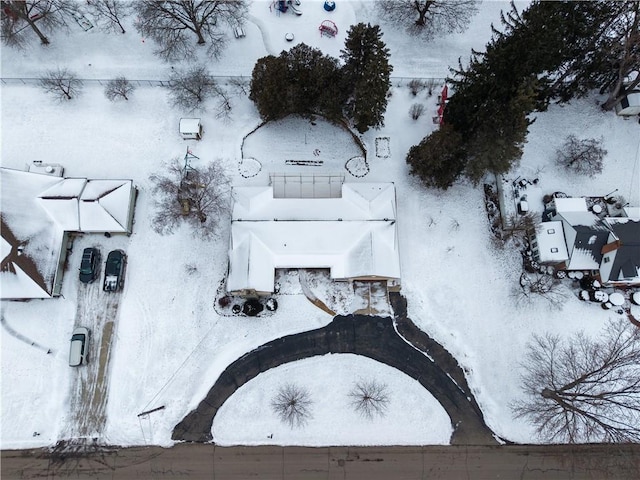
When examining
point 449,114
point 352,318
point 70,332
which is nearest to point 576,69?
point 449,114

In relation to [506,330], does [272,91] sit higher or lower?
higher

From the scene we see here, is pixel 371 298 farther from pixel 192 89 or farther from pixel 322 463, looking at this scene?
pixel 192 89

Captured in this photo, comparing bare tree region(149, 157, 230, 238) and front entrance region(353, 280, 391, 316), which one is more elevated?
bare tree region(149, 157, 230, 238)

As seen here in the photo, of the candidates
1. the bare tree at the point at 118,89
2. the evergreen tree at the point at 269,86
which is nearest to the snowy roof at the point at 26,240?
the bare tree at the point at 118,89

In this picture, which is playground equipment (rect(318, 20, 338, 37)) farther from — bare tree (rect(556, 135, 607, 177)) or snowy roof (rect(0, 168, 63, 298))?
snowy roof (rect(0, 168, 63, 298))

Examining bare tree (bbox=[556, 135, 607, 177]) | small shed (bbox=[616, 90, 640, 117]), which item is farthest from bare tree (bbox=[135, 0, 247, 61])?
small shed (bbox=[616, 90, 640, 117])

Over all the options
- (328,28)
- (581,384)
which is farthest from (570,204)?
(328,28)

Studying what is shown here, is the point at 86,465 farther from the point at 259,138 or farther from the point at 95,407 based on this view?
the point at 259,138
